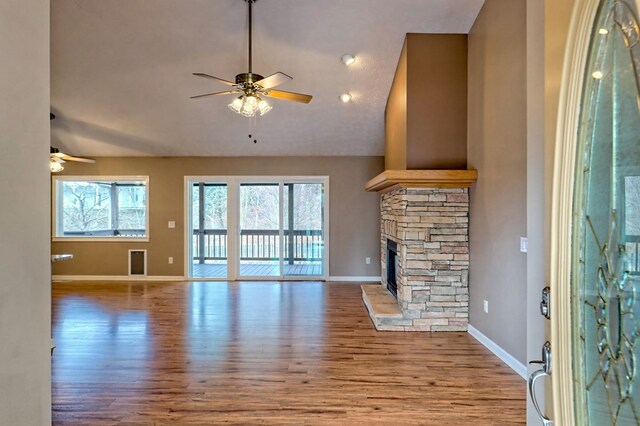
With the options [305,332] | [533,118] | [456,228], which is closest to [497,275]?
[456,228]

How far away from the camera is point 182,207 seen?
7.23m

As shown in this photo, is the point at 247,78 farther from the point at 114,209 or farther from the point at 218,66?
the point at 114,209

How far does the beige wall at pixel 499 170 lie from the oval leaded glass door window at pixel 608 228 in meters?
2.31

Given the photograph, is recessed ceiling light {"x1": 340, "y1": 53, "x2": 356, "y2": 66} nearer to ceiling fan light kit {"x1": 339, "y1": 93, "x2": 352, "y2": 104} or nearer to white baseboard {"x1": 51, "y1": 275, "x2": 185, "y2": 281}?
ceiling fan light kit {"x1": 339, "y1": 93, "x2": 352, "y2": 104}

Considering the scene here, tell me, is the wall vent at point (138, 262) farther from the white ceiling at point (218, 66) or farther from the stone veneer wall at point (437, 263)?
the stone veneer wall at point (437, 263)

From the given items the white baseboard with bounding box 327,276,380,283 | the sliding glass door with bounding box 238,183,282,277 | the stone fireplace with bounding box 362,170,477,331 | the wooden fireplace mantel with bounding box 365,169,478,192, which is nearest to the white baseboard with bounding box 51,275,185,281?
the sliding glass door with bounding box 238,183,282,277

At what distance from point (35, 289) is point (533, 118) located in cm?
162

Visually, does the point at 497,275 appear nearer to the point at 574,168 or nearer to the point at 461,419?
the point at 461,419

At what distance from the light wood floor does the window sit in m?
2.59

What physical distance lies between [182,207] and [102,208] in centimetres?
175

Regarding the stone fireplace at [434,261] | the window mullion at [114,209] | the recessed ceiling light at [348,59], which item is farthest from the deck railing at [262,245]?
the recessed ceiling light at [348,59]

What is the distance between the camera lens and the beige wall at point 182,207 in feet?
23.2

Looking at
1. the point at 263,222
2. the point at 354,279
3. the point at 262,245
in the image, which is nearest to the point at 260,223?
the point at 263,222

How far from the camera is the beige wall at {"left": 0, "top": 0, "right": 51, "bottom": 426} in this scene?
87 cm
